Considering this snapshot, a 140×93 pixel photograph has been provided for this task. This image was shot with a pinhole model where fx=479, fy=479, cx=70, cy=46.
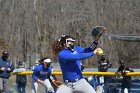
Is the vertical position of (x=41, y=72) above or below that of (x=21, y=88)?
above

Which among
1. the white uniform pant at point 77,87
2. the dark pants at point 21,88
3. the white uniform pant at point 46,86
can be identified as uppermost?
the white uniform pant at point 77,87

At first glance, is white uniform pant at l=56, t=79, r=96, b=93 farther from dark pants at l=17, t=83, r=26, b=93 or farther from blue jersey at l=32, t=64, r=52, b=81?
dark pants at l=17, t=83, r=26, b=93

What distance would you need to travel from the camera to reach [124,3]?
125 feet

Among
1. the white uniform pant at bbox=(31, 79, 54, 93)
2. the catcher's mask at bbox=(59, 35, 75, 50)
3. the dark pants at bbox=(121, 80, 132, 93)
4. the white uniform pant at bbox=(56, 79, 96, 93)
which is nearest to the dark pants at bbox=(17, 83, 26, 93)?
the white uniform pant at bbox=(31, 79, 54, 93)

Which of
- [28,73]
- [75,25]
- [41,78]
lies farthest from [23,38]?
[41,78]

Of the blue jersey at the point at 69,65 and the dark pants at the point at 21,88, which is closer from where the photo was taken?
the blue jersey at the point at 69,65

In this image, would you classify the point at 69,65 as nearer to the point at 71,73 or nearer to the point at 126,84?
the point at 71,73

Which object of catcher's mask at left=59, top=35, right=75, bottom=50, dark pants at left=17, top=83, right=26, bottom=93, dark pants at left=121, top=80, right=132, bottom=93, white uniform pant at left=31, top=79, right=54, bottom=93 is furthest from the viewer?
dark pants at left=17, top=83, right=26, bottom=93

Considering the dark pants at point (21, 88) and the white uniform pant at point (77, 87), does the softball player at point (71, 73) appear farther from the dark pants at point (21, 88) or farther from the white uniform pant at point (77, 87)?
the dark pants at point (21, 88)

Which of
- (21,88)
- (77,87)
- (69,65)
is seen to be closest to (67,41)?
(69,65)

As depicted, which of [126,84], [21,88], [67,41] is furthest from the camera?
[21,88]

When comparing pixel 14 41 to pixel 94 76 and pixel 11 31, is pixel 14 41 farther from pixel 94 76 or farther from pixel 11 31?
pixel 94 76

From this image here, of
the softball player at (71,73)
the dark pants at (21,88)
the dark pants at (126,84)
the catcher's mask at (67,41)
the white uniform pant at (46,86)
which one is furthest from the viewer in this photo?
the dark pants at (21,88)

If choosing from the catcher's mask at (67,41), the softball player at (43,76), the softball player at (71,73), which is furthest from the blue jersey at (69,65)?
the softball player at (43,76)
